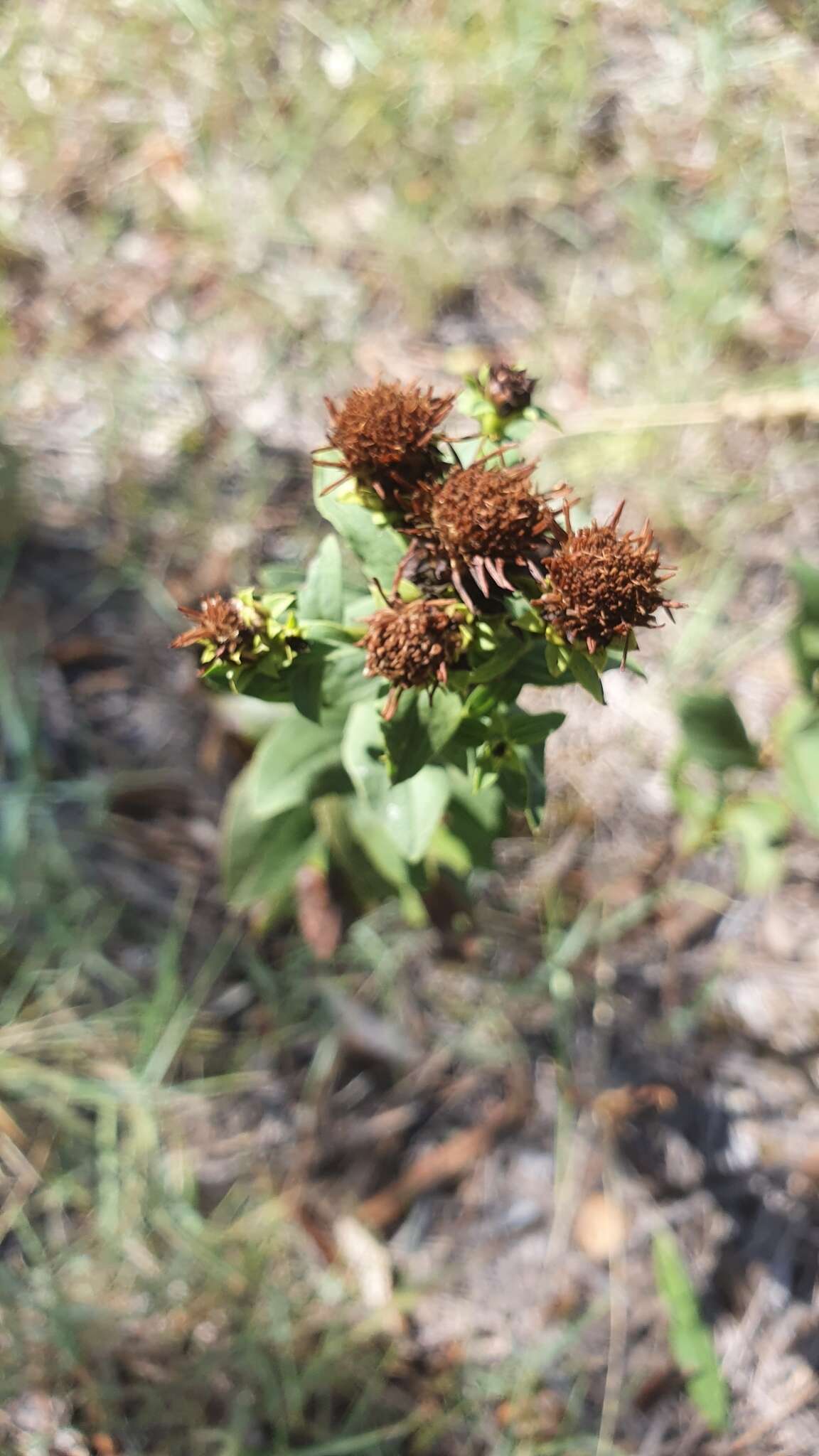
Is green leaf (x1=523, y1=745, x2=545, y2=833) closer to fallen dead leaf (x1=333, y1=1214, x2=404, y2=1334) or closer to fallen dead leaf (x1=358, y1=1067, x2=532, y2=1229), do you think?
fallen dead leaf (x1=358, y1=1067, x2=532, y2=1229)

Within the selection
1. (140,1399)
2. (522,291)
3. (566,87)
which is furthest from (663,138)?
(140,1399)

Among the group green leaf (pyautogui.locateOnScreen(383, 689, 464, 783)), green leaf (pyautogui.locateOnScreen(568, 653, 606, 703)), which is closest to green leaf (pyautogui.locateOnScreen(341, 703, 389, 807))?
green leaf (pyautogui.locateOnScreen(383, 689, 464, 783))

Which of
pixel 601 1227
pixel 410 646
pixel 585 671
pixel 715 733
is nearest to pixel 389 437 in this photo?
pixel 410 646

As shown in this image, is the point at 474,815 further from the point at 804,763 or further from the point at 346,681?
the point at 804,763

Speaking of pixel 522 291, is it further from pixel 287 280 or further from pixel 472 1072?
pixel 472 1072

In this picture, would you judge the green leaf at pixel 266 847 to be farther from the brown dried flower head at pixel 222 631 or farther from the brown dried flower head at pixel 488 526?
the brown dried flower head at pixel 488 526

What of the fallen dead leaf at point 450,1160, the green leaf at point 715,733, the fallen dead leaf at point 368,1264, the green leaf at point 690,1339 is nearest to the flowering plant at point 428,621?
the green leaf at point 715,733
